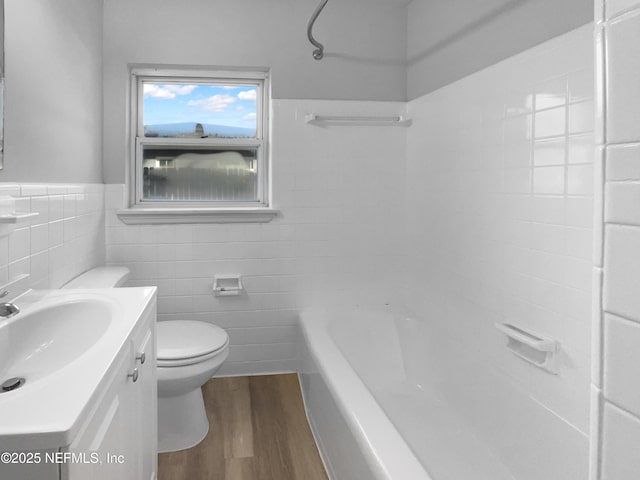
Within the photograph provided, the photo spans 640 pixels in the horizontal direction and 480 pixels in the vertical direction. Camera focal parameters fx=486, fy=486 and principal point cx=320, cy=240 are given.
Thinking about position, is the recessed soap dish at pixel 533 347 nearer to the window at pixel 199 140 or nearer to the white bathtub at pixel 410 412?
the white bathtub at pixel 410 412

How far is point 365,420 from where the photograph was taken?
1.57 metres

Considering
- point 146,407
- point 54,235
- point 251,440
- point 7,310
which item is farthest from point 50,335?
point 251,440

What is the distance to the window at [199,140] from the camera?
2957 mm

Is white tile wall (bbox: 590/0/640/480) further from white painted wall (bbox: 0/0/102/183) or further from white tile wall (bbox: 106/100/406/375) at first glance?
white tile wall (bbox: 106/100/406/375)

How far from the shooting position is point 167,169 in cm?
302

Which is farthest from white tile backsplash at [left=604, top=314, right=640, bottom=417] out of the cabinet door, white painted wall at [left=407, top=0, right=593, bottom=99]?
white painted wall at [left=407, top=0, right=593, bottom=99]

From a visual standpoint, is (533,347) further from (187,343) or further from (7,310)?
(7,310)

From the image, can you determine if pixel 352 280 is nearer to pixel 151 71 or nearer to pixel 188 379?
pixel 188 379

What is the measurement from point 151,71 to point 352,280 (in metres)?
1.75

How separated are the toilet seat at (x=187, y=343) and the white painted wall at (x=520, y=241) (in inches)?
45.6

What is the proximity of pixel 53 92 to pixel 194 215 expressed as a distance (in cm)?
106

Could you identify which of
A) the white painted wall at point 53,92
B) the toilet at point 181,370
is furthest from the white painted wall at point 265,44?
the toilet at point 181,370

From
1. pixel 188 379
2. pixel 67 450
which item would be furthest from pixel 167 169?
pixel 67 450

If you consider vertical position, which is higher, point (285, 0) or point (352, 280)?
point (285, 0)
